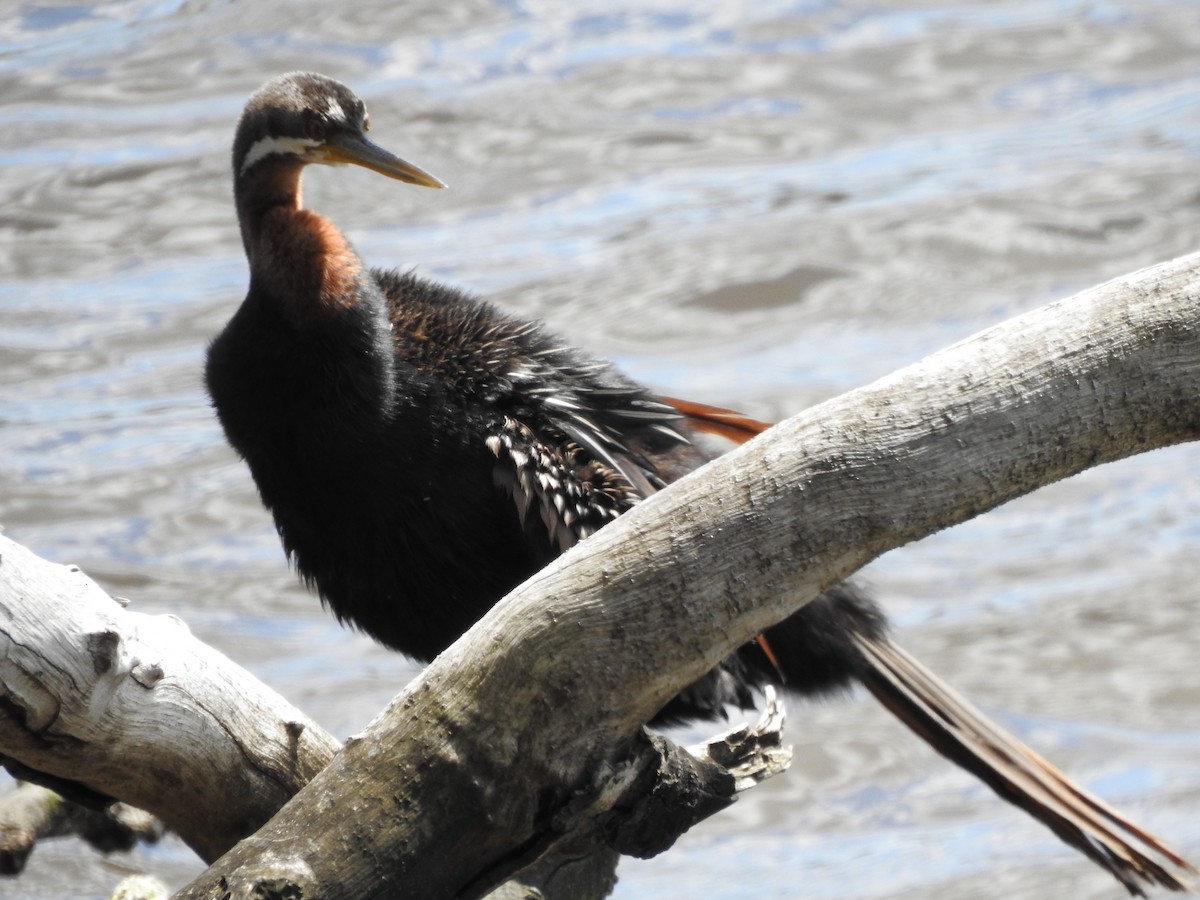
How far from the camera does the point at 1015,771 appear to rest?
3.75 m

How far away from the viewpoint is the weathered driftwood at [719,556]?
8.16 ft

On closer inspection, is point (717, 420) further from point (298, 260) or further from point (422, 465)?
point (298, 260)

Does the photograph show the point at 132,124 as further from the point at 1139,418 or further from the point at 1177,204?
the point at 1139,418

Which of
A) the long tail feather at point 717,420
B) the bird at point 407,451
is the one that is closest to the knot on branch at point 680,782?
the bird at point 407,451

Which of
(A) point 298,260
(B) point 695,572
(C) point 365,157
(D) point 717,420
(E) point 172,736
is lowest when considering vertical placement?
(E) point 172,736

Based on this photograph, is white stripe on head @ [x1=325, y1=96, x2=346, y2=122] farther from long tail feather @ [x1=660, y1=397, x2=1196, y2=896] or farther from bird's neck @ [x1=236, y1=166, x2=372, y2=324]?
long tail feather @ [x1=660, y1=397, x2=1196, y2=896]

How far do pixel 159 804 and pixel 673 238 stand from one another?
25.4 feet

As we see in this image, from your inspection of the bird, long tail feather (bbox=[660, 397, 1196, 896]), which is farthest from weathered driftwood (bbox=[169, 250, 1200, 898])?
the bird

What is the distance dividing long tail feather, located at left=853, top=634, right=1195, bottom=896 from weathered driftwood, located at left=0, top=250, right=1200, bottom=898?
4.23 ft

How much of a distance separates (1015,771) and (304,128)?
2.19 metres

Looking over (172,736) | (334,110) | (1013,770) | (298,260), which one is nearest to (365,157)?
(334,110)

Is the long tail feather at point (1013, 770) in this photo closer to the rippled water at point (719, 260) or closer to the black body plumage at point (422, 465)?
A: the black body plumage at point (422, 465)

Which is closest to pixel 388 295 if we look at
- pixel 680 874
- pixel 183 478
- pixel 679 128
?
pixel 680 874

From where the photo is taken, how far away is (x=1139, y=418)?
8.30ft
